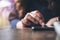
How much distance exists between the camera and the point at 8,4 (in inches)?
60.2

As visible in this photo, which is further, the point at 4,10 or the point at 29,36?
the point at 4,10

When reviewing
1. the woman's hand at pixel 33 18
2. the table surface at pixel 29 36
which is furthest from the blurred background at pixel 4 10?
the table surface at pixel 29 36

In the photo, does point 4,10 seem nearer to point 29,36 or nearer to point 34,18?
point 34,18

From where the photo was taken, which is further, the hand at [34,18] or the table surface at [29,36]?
the hand at [34,18]

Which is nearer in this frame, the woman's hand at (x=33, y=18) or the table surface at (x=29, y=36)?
the table surface at (x=29, y=36)

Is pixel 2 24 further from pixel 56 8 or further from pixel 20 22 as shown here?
pixel 56 8

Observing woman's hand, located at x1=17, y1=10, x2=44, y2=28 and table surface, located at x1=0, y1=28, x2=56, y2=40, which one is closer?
table surface, located at x1=0, y1=28, x2=56, y2=40

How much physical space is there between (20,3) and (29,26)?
0.80 feet

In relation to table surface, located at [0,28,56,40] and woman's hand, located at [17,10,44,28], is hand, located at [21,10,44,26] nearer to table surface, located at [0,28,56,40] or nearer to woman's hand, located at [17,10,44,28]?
woman's hand, located at [17,10,44,28]

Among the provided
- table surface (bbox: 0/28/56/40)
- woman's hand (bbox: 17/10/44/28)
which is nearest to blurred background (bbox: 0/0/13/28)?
woman's hand (bbox: 17/10/44/28)

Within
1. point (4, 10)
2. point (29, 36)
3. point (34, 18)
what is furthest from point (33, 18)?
point (29, 36)

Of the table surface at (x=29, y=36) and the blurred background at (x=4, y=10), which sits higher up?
the blurred background at (x=4, y=10)

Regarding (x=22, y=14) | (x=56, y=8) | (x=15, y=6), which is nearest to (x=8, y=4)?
(x=15, y=6)

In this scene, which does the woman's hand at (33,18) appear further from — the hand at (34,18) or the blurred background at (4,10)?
the blurred background at (4,10)
